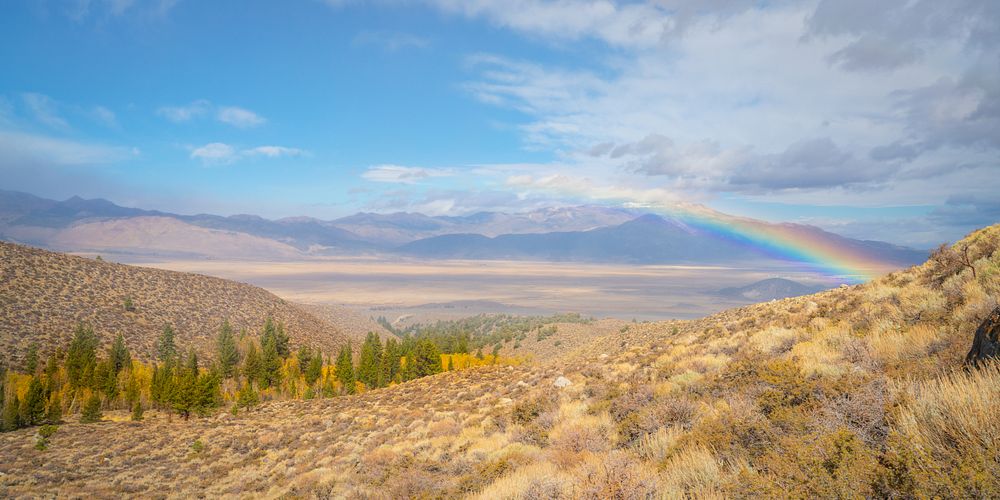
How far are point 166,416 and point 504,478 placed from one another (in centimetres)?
5279

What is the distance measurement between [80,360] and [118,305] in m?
27.9

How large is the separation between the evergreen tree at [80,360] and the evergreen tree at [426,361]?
128 ft

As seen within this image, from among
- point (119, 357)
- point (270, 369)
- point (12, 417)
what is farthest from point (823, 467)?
point (119, 357)

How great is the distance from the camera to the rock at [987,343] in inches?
207

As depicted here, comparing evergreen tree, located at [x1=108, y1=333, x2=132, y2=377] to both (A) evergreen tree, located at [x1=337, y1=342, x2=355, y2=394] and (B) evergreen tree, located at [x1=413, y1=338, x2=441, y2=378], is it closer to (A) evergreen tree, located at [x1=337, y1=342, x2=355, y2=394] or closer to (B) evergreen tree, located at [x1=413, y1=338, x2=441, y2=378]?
(A) evergreen tree, located at [x1=337, y1=342, x2=355, y2=394]

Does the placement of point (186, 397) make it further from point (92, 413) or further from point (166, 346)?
point (166, 346)

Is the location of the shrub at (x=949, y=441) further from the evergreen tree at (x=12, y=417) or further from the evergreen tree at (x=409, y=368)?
the evergreen tree at (x=409, y=368)

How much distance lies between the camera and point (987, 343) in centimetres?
542

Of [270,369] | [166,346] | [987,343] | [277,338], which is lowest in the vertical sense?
[270,369]

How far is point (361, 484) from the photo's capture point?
10023 millimetres

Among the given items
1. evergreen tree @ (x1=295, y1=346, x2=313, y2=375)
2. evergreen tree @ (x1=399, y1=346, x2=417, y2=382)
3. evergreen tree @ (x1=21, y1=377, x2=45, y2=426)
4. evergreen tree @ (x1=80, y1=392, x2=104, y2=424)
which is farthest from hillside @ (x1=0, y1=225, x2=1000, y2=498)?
evergreen tree @ (x1=295, y1=346, x2=313, y2=375)

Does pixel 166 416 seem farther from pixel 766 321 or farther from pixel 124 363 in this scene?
pixel 766 321

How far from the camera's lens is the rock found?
17.2 ft

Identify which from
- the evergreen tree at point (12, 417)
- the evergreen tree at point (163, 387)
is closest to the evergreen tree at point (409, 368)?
the evergreen tree at point (163, 387)
